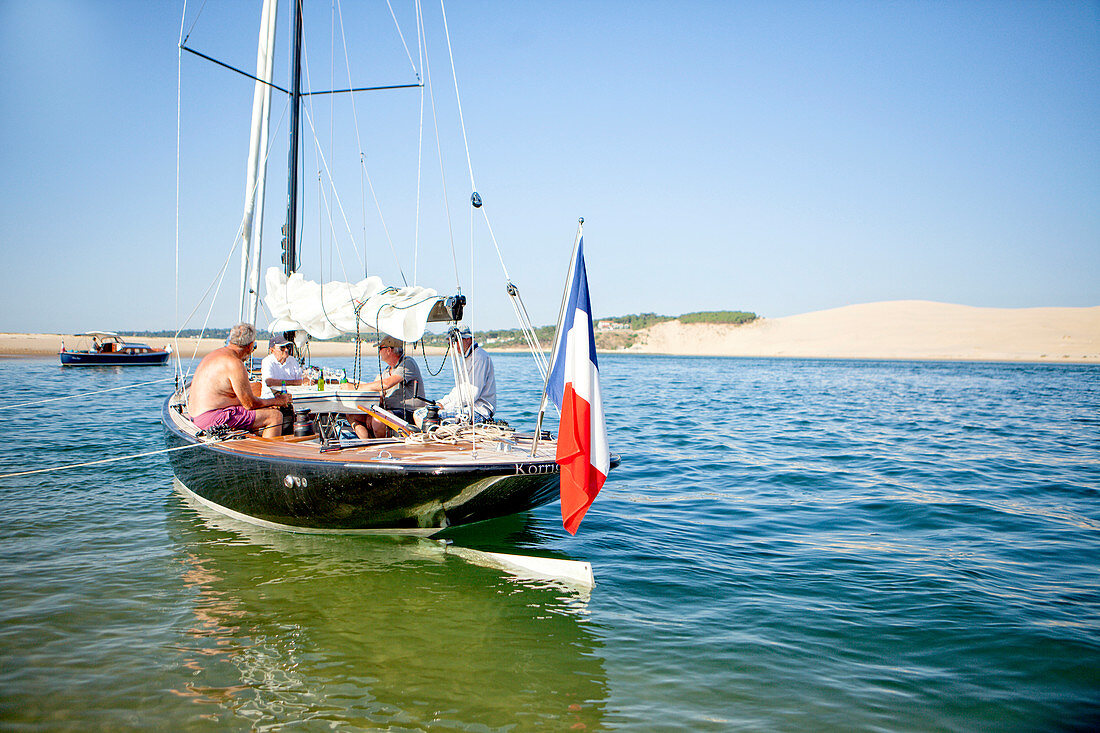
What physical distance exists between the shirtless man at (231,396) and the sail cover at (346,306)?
85 centimetres

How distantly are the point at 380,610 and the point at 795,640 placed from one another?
10.2ft

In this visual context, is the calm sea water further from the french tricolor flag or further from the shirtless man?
the shirtless man

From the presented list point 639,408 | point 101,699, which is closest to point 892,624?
point 101,699

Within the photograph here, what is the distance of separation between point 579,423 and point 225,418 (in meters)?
4.46

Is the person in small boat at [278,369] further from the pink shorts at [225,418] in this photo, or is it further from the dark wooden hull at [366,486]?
the dark wooden hull at [366,486]

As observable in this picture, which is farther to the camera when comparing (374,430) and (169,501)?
(169,501)

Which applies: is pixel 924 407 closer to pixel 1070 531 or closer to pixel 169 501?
pixel 1070 531

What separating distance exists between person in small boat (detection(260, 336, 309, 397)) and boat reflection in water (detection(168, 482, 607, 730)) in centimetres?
379

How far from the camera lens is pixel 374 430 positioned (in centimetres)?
753

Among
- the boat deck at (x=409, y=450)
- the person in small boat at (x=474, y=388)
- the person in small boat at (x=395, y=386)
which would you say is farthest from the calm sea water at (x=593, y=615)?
the person in small boat at (x=395, y=386)

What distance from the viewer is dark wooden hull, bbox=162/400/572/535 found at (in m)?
5.66

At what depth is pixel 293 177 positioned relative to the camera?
38.3 feet

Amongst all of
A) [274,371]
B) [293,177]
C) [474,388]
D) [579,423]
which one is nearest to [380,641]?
[579,423]

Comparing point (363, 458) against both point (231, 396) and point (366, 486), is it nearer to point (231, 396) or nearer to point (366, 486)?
point (366, 486)
